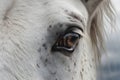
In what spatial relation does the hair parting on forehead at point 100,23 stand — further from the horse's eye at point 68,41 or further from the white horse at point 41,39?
the horse's eye at point 68,41

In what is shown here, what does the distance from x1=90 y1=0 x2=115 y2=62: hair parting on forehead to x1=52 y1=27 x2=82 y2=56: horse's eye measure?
2.30 ft

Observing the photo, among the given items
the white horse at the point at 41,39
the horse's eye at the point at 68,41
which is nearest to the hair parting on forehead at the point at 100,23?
the white horse at the point at 41,39

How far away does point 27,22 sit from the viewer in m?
2.15

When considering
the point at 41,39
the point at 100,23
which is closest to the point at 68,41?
the point at 41,39

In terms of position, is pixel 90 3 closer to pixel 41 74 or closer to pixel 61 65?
pixel 61 65

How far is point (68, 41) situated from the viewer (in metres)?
2.22

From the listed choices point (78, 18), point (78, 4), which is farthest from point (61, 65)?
point (78, 4)

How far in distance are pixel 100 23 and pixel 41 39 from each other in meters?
1.02

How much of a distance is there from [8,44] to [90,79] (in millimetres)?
1071

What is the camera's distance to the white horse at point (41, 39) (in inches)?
78.9

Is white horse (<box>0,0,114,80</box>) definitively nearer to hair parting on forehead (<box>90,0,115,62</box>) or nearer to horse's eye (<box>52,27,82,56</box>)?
horse's eye (<box>52,27,82,56</box>)

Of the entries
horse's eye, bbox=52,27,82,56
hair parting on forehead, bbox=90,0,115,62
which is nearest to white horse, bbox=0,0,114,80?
horse's eye, bbox=52,27,82,56

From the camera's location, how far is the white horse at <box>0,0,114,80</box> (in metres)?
2.00

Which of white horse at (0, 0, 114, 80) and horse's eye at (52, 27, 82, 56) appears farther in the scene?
horse's eye at (52, 27, 82, 56)
